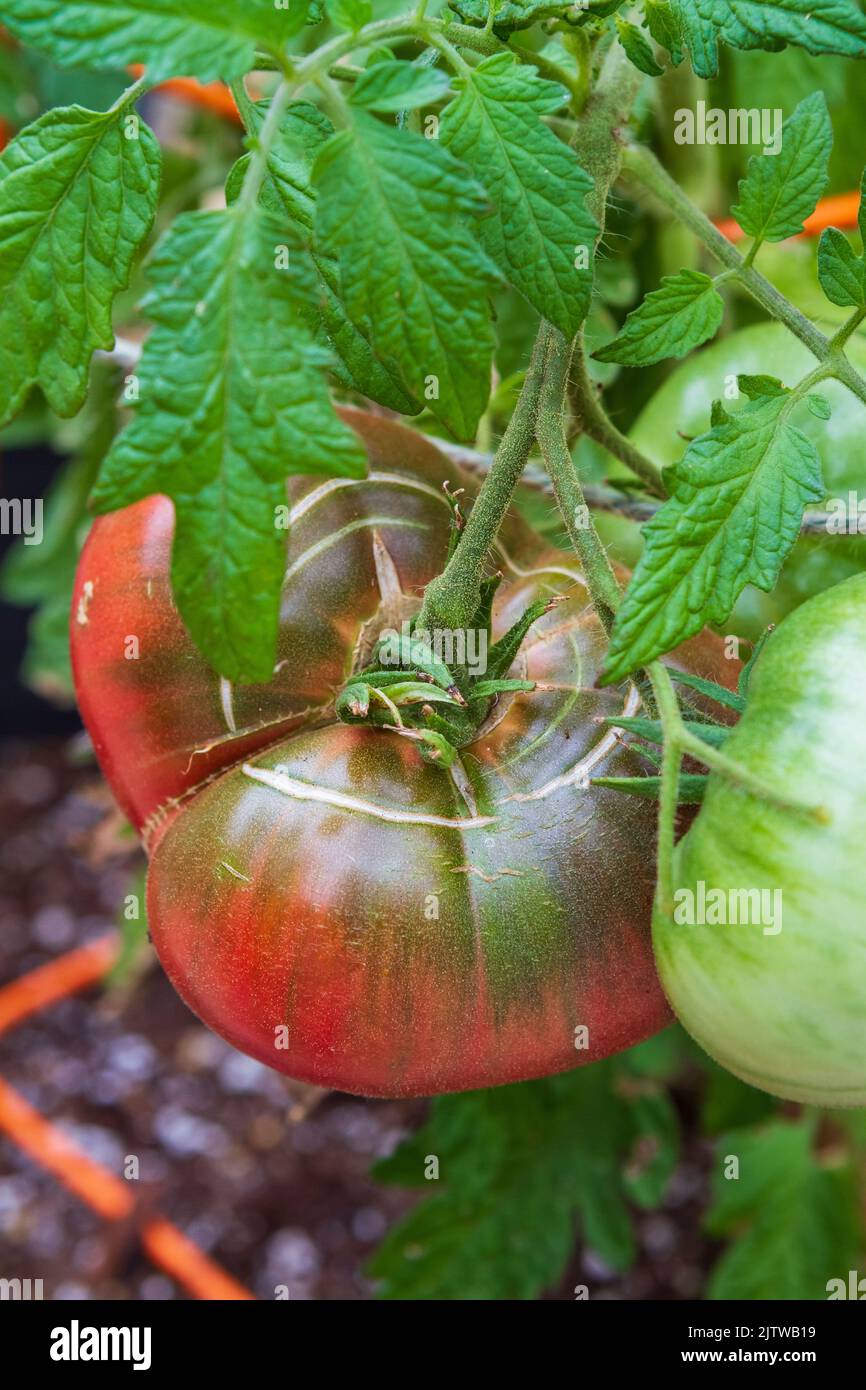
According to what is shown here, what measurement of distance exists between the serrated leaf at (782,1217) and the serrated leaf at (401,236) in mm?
1054

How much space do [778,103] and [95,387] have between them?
26.0 inches

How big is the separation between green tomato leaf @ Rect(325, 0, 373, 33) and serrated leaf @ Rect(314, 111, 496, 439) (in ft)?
0.14

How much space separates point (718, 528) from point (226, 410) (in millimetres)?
203

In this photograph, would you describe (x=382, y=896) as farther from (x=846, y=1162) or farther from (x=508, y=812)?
(x=846, y=1162)

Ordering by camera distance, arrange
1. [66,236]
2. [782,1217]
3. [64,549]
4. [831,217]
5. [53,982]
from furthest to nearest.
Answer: [53,982] < [64,549] < [782,1217] < [831,217] < [66,236]

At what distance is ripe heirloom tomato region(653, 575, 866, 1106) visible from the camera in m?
0.44

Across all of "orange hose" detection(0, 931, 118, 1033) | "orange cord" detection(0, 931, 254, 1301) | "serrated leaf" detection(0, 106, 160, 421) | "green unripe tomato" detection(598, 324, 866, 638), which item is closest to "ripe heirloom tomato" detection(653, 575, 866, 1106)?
"green unripe tomato" detection(598, 324, 866, 638)

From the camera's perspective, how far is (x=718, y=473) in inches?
20.6

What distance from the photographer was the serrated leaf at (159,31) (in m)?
0.46

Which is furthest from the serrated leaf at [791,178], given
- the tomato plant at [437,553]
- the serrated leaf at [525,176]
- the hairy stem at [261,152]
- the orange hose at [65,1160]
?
the orange hose at [65,1160]

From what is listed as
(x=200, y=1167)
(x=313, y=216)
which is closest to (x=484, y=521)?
(x=313, y=216)

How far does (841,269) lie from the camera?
55 centimetres

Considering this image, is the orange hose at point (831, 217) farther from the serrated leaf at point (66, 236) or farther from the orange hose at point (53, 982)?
the orange hose at point (53, 982)

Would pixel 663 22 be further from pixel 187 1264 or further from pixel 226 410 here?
pixel 187 1264
